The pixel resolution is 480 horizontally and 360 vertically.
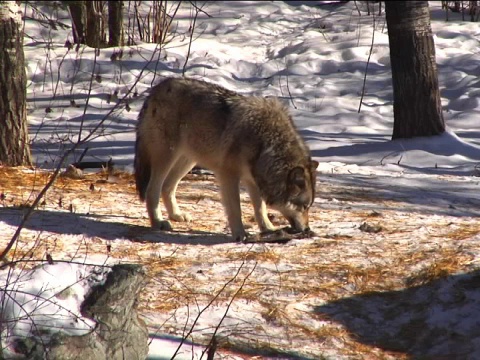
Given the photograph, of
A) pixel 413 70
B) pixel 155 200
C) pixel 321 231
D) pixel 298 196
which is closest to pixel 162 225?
pixel 155 200

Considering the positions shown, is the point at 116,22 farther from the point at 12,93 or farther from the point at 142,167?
the point at 142,167

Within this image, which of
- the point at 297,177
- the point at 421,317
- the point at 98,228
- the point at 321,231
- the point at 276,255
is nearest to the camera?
the point at 421,317

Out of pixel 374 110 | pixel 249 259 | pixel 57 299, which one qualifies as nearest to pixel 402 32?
pixel 374 110

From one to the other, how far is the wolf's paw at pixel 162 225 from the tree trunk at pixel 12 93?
241 centimetres

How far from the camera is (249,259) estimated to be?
6.59 meters

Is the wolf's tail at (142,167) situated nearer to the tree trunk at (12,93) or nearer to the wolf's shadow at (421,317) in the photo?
the tree trunk at (12,93)

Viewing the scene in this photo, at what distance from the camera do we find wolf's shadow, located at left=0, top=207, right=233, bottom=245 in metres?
7.02

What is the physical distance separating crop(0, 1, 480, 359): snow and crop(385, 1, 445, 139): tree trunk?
25 cm

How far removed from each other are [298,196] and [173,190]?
1203 mm

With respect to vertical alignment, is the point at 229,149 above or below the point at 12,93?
below

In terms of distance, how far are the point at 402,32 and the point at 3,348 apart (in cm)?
819

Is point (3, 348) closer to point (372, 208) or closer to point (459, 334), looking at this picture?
point (459, 334)

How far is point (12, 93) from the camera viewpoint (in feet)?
30.2

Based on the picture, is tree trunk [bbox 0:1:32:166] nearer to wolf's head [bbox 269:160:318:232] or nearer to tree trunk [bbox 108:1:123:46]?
wolf's head [bbox 269:160:318:232]
